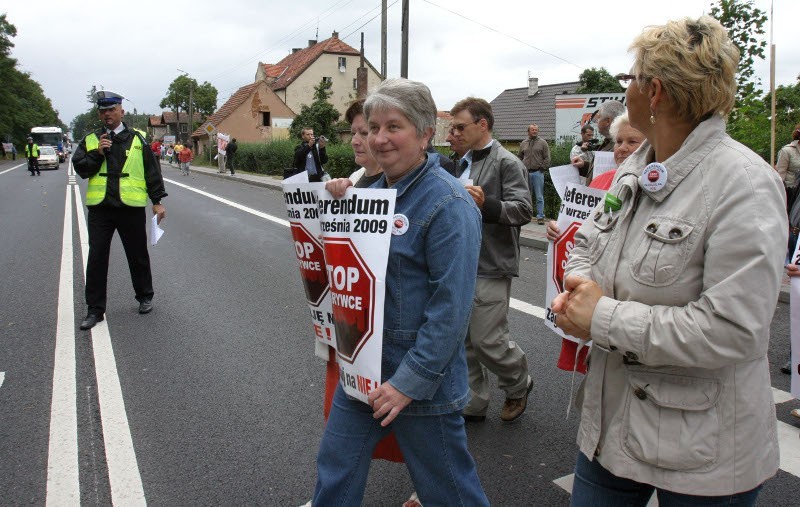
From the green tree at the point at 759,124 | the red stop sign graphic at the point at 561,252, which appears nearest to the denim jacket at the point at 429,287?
the red stop sign graphic at the point at 561,252

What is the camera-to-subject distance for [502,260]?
11.7ft

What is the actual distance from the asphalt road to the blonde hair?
2.13m

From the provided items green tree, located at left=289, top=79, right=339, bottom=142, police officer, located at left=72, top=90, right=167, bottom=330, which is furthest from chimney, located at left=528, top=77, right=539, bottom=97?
police officer, located at left=72, top=90, right=167, bottom=330

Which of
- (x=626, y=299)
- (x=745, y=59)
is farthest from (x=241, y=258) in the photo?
(x=745, y=59)

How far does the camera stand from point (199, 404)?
4.04 m

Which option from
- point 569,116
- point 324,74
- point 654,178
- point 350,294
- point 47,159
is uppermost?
point 324,74

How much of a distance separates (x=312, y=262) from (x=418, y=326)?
0.64m

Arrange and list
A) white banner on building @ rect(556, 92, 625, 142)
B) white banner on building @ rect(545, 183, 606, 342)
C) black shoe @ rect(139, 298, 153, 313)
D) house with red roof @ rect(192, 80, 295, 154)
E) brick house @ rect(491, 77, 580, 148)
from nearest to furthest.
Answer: white banner on building @ rect(545, 183, 606, 342)
black shoe @ rect(139, 298, 153, 313)
white banner on building @ rect(556, 92, 625, 142)
brick house @ rect(491, 77, 580, 148)
house with red roof @ rect(192, 80, 295, 154)

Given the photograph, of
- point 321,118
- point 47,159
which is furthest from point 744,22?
point 47,159

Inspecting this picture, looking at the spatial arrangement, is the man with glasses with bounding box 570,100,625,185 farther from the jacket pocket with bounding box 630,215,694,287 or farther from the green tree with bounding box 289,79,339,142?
the green tree with bounding box 289,79,339,142

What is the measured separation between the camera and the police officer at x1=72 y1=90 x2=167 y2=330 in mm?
5703

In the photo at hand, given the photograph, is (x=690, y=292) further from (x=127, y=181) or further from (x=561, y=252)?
(x=127, y=181)

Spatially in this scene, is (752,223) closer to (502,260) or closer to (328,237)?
(328,237)

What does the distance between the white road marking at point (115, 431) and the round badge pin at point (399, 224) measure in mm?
2002
